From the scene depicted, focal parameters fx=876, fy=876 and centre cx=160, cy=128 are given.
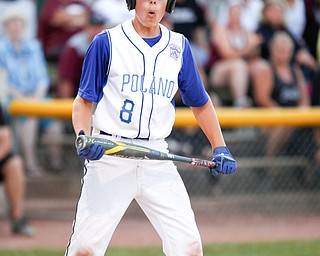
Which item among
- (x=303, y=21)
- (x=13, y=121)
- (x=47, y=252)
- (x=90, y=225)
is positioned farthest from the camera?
(x=303, y=21)

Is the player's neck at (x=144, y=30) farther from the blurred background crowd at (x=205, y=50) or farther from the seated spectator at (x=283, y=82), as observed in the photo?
the seated spectator at (x=283, y=82)

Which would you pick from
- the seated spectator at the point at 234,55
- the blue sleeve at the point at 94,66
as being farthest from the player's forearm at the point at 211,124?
the seated spectator at the point at 234,55

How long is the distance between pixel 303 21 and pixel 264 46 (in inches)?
28.9

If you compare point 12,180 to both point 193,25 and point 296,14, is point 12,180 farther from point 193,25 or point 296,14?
point 296,14

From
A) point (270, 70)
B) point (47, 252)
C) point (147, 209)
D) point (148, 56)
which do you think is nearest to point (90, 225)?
point (147, 209)

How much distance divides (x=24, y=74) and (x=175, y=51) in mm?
4221

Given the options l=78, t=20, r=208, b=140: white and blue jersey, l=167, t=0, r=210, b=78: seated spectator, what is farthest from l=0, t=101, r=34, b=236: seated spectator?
l=78, t=20, r=208, b=140: white and blue jersey

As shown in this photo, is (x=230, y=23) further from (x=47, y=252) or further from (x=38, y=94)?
(x=47, y=252)

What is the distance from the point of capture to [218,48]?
30.0 feet

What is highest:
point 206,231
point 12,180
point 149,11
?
point 149,11

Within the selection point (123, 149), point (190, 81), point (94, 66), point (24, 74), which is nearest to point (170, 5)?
point (190, 81)

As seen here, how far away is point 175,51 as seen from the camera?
455 centimetres

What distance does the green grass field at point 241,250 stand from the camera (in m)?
6.90

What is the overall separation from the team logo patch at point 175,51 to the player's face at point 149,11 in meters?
0.16
